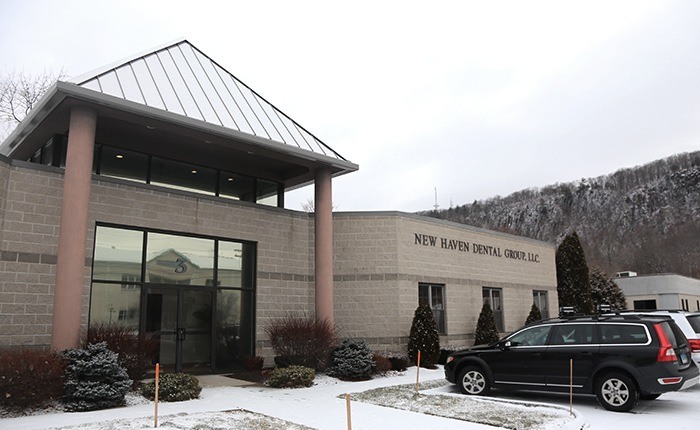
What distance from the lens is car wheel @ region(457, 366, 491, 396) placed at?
39.5ft

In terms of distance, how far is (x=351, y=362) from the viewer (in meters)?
14.9

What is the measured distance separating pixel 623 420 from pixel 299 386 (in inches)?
284

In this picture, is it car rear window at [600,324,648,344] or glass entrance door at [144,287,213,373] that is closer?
car rear window at [600,324,648,344]

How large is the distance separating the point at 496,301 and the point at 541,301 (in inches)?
181

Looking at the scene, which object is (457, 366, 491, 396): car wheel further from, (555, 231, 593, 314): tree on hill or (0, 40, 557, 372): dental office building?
(555, 231, 593, 314): tree on hill

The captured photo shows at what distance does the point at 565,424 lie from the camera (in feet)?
29.2

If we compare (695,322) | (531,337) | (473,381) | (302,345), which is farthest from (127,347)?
(695,322)

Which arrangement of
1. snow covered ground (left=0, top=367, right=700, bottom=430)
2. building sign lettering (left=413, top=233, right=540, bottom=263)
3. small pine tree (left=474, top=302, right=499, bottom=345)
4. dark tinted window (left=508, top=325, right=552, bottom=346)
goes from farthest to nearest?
small pine tree (left=474, top=302, right=499, bottom=345), building sign lettering (left=413, top=233, right=540, bottom=263), dark tinted window (left=508, top=325, right=552, bottom=346), snow covered ground (left=0, top=367, right=700, bottom=430)

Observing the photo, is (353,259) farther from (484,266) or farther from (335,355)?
(484,266)

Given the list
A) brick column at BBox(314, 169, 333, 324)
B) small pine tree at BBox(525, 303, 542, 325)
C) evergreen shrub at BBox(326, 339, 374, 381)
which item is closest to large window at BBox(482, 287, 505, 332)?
small pine tree at BBox(525, 303, 542, 325)

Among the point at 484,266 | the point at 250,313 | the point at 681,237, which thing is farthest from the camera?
the point at 681,237

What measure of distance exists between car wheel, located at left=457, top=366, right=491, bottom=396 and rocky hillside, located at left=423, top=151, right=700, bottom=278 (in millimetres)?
85034

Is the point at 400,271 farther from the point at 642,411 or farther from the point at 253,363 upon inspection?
the point at 642,411

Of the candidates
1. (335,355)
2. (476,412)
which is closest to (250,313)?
(335,355)
